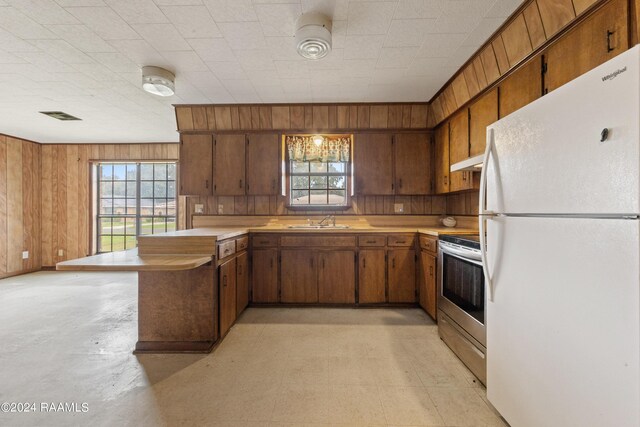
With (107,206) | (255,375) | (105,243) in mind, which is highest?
(107,206)

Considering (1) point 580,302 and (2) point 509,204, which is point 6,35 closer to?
(2) point 509,204

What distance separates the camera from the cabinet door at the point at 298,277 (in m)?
3.32

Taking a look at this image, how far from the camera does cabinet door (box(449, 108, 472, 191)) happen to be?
2.92 meters

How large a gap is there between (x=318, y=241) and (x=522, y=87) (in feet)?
7.76

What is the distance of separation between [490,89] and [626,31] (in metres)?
1.16

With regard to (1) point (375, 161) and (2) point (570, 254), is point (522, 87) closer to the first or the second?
(2) point (570, 254)

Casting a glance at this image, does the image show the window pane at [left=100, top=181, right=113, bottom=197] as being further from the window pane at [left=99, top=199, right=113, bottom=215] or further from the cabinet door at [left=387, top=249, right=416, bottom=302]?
the cabinet door at [left=387, top=249, right=416, bottom=302]

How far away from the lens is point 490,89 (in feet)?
8.24

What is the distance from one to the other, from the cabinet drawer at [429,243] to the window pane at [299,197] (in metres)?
1.74

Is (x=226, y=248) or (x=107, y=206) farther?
(x=107, y=206)

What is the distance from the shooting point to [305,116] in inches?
147

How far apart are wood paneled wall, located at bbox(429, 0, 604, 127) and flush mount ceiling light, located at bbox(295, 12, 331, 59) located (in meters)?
1.40

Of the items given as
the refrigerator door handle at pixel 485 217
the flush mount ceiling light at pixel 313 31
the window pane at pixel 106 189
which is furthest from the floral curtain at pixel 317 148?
the window pane at pixel 106 189

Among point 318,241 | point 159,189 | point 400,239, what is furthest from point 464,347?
point 159,189
